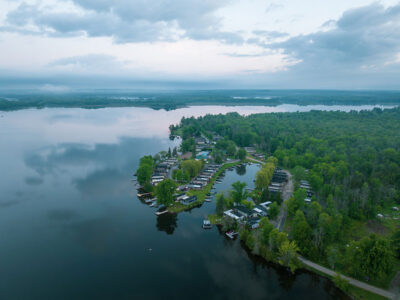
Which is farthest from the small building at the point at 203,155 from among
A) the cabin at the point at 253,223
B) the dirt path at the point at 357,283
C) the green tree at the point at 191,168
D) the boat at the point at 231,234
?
the dirt path at the point at 357,283

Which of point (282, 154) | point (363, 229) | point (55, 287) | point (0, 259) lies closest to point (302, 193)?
point (363, 229)

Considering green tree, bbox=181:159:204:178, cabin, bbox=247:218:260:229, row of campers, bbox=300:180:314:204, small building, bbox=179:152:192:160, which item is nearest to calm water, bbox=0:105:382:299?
cabin, bbox=247:218:260:229

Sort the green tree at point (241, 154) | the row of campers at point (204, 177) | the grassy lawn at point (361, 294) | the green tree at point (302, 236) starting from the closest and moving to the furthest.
Answer: the grassy lawn at point (361, 294), the green tree at point (302, 236), the row of campers at point (204, 177), the green tree at point (241, 154)

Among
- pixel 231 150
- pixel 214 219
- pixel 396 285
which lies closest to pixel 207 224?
pixel 214 219

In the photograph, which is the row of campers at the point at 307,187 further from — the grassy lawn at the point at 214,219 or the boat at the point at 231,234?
the boat at the point at 231,234

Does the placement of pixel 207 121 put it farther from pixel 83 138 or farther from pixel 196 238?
pixel 196 238

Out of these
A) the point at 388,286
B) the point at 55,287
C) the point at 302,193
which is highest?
the point at 302,193
